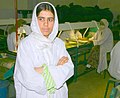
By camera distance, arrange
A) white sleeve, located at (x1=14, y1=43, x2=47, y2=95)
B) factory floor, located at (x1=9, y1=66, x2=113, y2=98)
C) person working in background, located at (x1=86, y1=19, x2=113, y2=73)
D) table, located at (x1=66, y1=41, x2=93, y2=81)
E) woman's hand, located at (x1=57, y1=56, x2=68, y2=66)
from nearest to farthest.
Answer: white sleeve, located at (x1=14, y1=43, x2=47, y2=95) → woman's hand, located at (x1=57, y1=56, x2=68, y2=66) → factory floor, located at (x1=9, y1=66, x2=113, y2=98) → table, located at (x1=66, y1=41, x2=93, y2=81) → person working in background, located at (x1=86, y1=19, x2=113, y2=73)

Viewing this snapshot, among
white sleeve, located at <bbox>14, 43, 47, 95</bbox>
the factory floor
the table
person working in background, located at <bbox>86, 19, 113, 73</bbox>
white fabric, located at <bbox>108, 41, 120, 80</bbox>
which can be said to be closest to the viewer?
white sleeve, located at <bbox>14, 43, 47, 95</bbox>

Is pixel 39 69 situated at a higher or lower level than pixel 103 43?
higher

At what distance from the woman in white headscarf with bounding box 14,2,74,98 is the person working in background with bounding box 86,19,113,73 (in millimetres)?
2946

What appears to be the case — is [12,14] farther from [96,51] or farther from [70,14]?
[96,51]

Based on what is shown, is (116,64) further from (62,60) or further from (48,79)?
(48,79)

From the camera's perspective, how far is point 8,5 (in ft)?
22.6

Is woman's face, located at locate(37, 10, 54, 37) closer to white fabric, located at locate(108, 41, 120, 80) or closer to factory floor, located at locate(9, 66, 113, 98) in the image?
white fabric, located at locate(108, 41, 120, 80)

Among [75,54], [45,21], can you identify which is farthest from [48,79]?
[75,54]

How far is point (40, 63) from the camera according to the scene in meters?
1.50

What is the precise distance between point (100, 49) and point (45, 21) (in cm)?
316

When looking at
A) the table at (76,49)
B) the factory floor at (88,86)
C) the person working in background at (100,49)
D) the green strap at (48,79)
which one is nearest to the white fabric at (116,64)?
the factory floor at (88,86)

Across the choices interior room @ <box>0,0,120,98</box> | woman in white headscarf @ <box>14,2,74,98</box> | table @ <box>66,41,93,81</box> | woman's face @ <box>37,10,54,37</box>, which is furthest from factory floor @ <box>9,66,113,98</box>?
woman's face @ <box>37,10,54,37</box>

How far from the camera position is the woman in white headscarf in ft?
4.69

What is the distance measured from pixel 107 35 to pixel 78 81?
3.57ft
